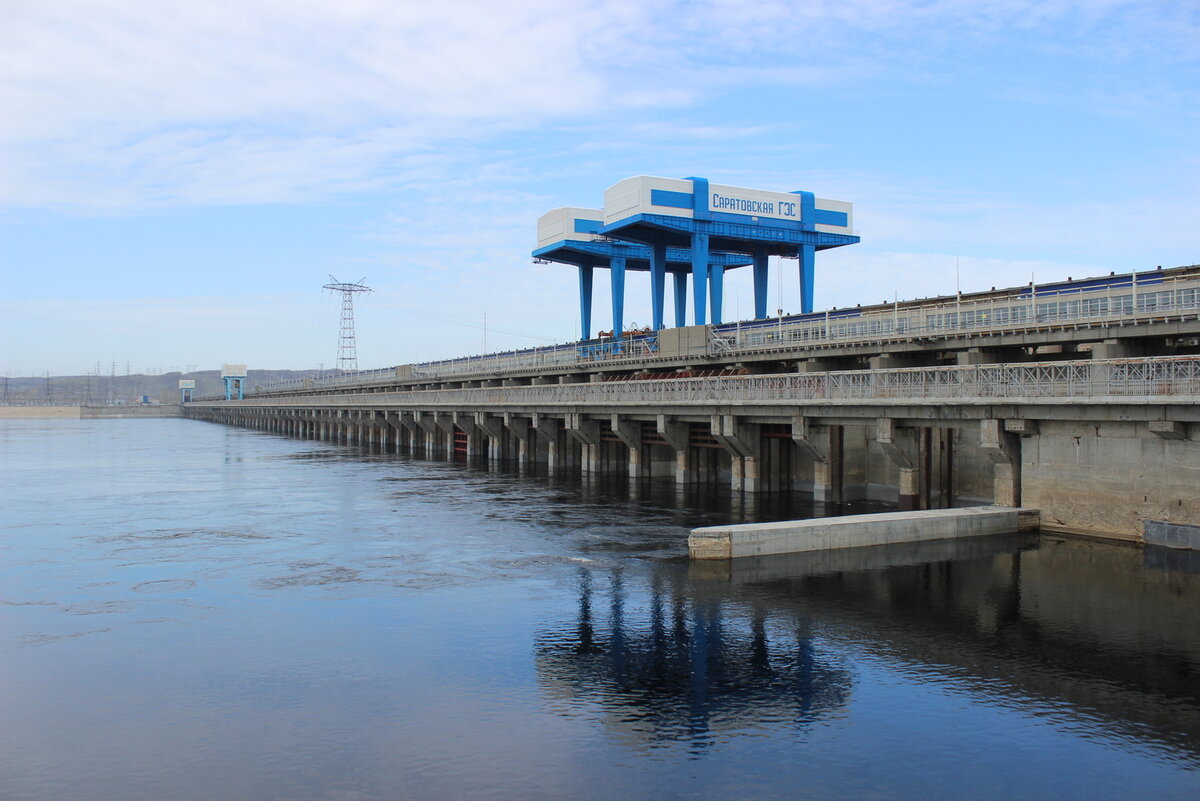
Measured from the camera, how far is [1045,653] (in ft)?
64.6

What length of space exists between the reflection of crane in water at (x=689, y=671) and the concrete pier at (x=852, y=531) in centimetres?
552

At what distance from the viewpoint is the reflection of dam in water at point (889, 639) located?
16.4 m

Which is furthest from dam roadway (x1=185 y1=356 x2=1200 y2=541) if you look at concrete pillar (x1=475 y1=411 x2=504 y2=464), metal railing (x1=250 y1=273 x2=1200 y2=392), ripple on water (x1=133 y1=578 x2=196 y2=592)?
ripple on water (x1=133 y1=578 x2=196 y2=592)

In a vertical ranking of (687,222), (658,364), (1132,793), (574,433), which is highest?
(687,222)

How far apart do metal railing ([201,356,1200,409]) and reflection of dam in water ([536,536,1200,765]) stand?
Result: 487 centimetres

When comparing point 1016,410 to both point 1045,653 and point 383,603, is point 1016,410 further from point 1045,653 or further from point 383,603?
point 383,603

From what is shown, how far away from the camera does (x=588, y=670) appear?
18625 mm

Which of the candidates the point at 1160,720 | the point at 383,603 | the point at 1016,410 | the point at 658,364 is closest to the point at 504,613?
the point at 383,603

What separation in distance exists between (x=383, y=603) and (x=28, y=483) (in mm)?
47253

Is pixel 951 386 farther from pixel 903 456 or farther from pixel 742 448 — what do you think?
pixel 742 448

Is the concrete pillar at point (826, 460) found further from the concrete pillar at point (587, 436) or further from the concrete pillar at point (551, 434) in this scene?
the concrete pillar at point (551, 434)

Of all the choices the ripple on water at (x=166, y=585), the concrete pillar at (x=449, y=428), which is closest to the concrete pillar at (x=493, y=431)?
the concrete pillar at (x=449, y=428)

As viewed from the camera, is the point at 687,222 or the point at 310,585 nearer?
the point at 310,585

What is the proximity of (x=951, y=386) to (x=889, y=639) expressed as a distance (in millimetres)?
14785
